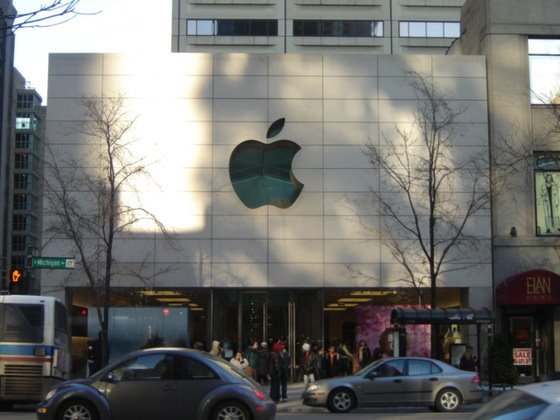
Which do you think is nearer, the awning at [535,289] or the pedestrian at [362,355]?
the awning at [535,289]

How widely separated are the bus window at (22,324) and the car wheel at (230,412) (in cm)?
840

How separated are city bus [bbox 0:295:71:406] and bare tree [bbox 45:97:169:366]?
8709 mm

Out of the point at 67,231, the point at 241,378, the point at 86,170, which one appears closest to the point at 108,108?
the point at 86,170

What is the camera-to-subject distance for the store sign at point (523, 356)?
3125cm

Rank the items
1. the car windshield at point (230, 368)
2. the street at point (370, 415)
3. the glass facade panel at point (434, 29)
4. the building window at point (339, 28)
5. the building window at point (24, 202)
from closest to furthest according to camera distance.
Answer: the car windshield at point (230, 368) < the street at point (370, 415) < the building window at point (339, 28) < the glass facade panel at point (434, 29) < the building window at point (24, 202)

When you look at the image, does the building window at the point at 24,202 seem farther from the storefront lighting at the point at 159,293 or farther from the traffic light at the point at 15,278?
the traffic light at the point at 15,278

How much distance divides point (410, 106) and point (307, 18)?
126ft

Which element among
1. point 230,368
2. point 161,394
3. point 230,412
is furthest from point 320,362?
point 161,394

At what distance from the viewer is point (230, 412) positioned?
14.0 metres

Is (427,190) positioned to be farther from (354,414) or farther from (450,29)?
(450,29)

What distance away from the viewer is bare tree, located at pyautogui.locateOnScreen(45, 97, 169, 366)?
3019 centimetres

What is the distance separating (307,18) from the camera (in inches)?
2694

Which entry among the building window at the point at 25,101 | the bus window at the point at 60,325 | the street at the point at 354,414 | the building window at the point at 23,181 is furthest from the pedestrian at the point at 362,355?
the building window at the point at 25,101

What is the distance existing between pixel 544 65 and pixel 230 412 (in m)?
22.9
